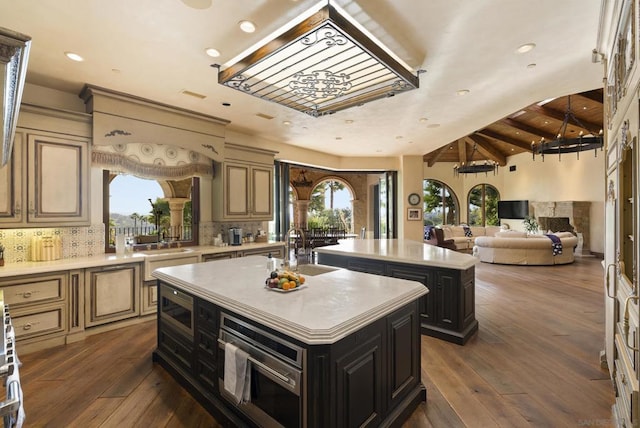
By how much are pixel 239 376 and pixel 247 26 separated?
2416mm

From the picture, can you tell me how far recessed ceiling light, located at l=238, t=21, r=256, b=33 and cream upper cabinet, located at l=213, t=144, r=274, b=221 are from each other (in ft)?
8.43

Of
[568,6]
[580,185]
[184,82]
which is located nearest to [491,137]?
[580,185]

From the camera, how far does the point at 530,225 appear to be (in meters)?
10.5

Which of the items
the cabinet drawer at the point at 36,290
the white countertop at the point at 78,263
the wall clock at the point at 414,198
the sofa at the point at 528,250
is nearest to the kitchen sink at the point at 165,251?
the white countertop at the point at 78,263

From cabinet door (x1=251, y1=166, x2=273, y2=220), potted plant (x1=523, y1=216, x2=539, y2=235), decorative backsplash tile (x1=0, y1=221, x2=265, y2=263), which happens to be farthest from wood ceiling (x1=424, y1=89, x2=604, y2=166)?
decorative backsplash tile (x1=0, y1=221, x2=265, y2=263)

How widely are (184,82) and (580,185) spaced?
11.3 m

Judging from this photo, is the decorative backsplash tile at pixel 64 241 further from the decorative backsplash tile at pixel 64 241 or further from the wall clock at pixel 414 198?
the wall clock at pixel 414 198

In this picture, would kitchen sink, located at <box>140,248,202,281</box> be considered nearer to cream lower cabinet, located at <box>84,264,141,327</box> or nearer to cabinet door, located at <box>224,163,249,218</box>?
cream lower cabinet, located at <box>84,264,141,327</box>

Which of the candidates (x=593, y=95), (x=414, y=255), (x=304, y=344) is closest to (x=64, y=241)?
(x=304, y=344)

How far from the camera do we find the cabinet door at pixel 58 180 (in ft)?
10.1

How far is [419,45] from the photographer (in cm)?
255

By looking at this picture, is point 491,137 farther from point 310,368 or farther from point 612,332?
point 310,368

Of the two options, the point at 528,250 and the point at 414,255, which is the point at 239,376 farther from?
the point at 528,250

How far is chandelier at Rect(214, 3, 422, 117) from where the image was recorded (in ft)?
6.50
